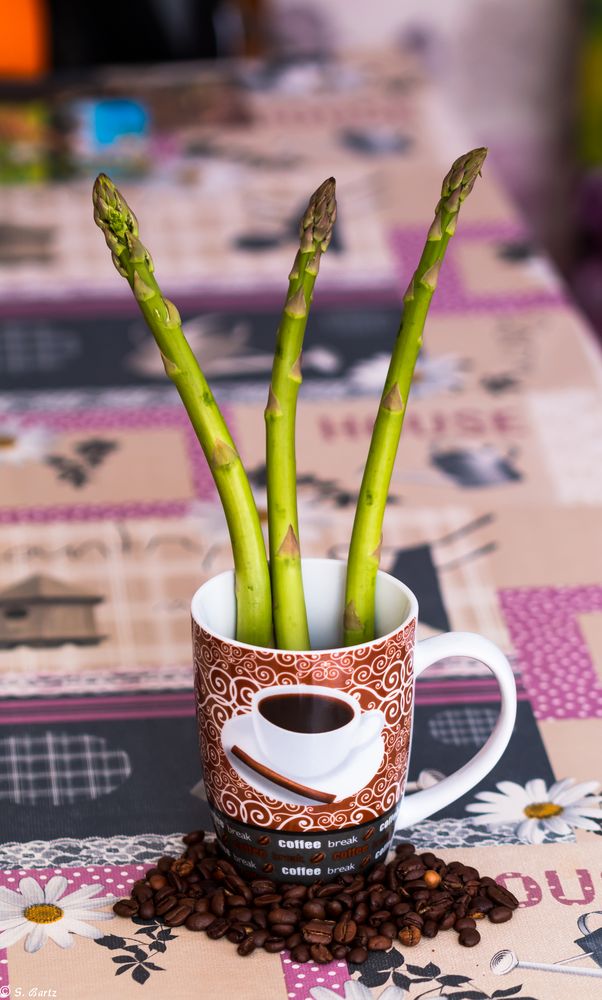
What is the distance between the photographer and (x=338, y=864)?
2.05 feet

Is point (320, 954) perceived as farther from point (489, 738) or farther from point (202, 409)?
point (202, 409)

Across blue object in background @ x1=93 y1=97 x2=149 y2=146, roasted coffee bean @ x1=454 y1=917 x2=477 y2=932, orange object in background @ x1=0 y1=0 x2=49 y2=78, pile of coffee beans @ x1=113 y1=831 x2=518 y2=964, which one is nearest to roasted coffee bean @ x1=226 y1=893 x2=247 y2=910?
pile of coffee beans @ x1=113 y1=831 x2=518 y2=964

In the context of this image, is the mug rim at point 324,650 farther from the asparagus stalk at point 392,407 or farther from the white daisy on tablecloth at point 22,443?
the white daisy on tablecloth at point 22,443

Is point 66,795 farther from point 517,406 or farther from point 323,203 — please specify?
point 517,406

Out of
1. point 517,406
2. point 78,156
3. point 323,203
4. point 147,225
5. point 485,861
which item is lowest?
point 485,861

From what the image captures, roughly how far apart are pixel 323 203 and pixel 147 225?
3.72 feet

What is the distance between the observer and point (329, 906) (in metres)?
0.61

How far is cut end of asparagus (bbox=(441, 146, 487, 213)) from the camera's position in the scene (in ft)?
1.96

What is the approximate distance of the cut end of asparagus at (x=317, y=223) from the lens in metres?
0.59

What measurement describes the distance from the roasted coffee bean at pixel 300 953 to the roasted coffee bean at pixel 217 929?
35mm

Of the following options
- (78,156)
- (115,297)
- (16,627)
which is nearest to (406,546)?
(16,627)

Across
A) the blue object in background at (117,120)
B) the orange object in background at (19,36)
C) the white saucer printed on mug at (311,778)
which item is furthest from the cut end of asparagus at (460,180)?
the orange object in background at (19,36)

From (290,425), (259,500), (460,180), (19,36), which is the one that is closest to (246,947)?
(290,425)

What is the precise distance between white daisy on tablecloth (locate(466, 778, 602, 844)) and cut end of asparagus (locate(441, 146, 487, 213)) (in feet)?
1.11
